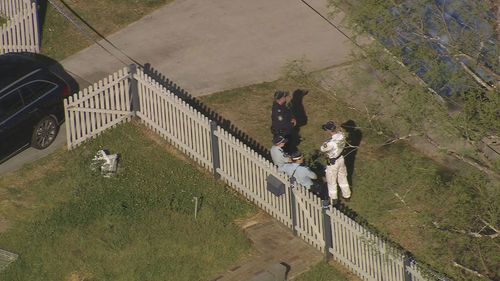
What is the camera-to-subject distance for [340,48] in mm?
26812

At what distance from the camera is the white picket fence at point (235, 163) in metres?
19.5

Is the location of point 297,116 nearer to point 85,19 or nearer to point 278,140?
point 278,140

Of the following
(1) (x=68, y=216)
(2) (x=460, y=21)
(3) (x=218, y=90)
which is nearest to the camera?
(2) (x=460, y=21)

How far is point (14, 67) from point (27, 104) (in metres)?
0.97

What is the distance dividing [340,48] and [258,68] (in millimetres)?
2125

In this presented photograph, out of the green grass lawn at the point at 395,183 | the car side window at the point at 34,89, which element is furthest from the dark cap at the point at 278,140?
the car side window at the point at 34,89

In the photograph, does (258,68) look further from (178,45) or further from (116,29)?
(116,29)

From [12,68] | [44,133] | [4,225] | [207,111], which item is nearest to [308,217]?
[207,111]

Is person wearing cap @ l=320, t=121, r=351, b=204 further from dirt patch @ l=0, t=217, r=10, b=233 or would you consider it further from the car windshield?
the car windshield

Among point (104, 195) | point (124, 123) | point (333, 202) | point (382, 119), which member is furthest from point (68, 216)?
point (382, 119)

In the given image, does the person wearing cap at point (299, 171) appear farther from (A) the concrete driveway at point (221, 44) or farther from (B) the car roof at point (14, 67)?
(B) the car roof at point (14, 67)

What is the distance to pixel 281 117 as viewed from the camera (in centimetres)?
2262

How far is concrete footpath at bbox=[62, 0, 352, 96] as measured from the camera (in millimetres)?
25906

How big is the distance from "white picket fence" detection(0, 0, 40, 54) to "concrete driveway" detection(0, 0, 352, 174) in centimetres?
112
